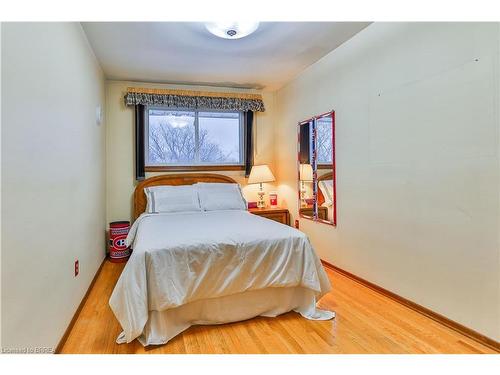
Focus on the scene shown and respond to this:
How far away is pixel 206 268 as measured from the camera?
2.07m

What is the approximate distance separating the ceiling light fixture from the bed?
1.67m

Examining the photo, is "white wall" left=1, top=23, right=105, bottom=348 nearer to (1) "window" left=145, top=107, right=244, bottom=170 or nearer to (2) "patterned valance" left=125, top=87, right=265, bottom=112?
(2) "patterned valance" left=125, top=87, right=265, bottom=112

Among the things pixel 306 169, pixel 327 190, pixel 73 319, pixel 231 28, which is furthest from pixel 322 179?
pixel 73 319

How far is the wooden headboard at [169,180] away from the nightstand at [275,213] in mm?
617

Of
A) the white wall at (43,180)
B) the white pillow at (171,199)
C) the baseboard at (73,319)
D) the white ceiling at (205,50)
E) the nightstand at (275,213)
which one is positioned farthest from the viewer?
the nightstand at (275,213)

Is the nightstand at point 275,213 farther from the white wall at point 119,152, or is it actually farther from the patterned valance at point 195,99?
the white wall at point 119,152

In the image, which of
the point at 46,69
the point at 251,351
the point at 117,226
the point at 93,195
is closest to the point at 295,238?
the point at 251,351

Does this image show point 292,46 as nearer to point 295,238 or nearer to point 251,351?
point 295,238

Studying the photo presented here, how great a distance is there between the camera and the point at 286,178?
4430 millimetres

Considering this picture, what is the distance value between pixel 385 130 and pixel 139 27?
7.73ft

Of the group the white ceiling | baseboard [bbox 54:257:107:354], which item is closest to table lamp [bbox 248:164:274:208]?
the white ceiling

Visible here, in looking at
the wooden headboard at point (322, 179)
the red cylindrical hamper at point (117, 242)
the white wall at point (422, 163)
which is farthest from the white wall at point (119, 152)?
the white wall at point (422, 163)

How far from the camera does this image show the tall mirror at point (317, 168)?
340cm

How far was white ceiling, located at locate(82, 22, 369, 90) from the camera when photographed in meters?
2.73
